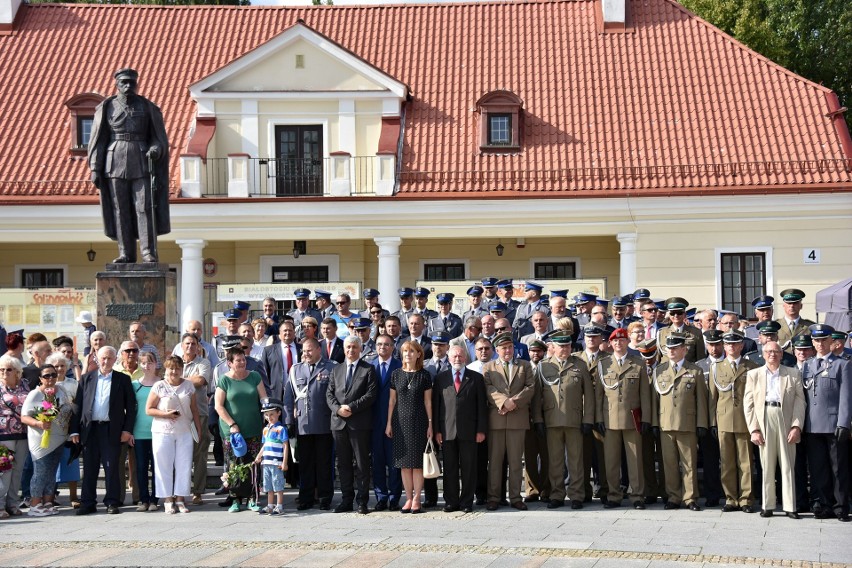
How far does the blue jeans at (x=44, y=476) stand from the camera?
1233cm

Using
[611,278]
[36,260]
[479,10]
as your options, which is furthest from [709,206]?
[36,260]

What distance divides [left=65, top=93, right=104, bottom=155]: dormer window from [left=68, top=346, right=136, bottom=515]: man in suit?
46.8 feet

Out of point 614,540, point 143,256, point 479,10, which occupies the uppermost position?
point 479,10

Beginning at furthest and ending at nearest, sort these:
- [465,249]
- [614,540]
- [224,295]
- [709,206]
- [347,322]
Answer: [465,249] < [709,206] < [224,295] < [347,322] < [614,540]

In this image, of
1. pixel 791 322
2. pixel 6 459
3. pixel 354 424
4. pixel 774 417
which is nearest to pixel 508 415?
pixel 354 424

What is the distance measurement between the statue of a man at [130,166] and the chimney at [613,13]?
50.3 ft

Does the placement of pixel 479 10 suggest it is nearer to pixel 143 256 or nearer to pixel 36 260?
pixel 36 260

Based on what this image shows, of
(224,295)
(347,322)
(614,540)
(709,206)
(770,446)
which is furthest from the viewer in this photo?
(709,206)

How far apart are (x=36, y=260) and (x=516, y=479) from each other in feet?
54.7

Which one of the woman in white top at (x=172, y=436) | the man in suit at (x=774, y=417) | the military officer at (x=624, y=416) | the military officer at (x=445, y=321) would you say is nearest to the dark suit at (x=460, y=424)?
the military officer at (x=624, y=416)

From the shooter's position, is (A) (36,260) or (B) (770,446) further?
(A) (36,260)

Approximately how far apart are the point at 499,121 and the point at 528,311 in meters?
10.6

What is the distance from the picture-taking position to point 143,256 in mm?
14445

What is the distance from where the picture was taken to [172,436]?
1226 cm
